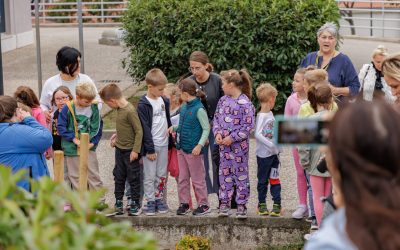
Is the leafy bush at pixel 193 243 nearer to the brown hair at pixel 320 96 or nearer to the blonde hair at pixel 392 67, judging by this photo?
the brown hair at pixel 320 96

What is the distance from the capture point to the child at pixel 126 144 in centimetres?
830

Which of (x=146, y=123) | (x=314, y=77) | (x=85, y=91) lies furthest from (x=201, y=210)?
(x=314, y=77)

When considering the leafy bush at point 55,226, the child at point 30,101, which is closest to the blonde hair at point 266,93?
the child at point 30,101

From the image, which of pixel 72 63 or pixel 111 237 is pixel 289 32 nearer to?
pixel 72 63

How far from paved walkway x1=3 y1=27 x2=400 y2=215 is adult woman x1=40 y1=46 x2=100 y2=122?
125 centimetres

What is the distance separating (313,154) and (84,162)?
1.96 meters

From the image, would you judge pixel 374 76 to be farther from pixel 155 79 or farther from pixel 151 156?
pixel 151 156

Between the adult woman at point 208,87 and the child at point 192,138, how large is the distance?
8.4 inches

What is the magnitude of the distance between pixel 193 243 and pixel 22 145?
65.8 inches

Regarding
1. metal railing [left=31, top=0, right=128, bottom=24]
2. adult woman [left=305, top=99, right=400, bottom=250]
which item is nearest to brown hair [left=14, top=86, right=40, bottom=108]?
adult woman [left=305, top=99, right=400, bottom=250]

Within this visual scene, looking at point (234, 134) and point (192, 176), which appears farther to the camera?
point (192, 176)

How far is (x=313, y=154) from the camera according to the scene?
→ 25.6 feet

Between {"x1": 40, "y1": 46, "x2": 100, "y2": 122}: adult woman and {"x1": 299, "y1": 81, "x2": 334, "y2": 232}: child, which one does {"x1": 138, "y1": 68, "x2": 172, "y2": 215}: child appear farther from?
{"x1": 299, "y1": 81, "x2": 334, "y2": 232}: child

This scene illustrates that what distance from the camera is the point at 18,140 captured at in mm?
7176
